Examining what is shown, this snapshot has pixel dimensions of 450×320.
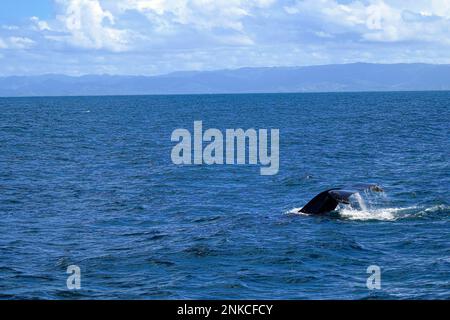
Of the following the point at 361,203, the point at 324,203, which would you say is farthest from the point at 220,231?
the point at 361,203

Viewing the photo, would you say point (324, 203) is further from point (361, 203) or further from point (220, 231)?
point (220, 231)

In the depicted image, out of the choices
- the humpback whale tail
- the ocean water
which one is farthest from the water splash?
the humpback whale tail

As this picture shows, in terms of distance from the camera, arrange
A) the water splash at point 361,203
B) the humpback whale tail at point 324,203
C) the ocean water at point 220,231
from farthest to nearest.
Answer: the water splash at point 361,203 → the humpback whale tail at point 324,203 → the ocean water at point 220,231

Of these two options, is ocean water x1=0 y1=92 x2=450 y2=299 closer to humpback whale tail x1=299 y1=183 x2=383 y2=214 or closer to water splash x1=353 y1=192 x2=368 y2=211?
water splash x1=353 y1=192 x2=368 y2=211

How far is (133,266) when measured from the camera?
78.3 feet

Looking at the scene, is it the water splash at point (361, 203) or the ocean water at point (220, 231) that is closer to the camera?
the ocean water at point (220, 231)

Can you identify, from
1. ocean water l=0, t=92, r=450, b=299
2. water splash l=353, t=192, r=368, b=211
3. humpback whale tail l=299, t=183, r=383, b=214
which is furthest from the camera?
water splash l=353, t=192, r=368, b=211

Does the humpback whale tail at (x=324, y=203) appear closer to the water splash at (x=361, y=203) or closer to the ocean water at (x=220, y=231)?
the ocean water at (x=220, y=231)

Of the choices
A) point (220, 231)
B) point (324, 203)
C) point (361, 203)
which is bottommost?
point (220, 231)

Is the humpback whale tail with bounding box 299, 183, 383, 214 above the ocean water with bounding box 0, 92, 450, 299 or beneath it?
above

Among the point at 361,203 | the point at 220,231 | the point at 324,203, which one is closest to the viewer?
the point at 220,231

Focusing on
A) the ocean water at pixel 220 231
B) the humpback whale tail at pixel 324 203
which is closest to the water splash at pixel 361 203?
the ocean water at pixel 220 231
